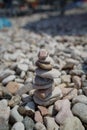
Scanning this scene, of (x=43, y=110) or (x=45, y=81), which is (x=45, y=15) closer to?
(x=45, y=81)

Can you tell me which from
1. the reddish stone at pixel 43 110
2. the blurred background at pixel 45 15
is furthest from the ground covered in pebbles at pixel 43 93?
the blurred background at pixel 45 15

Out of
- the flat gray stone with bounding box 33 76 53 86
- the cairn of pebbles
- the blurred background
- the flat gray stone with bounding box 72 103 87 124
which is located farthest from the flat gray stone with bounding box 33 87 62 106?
the blurred background

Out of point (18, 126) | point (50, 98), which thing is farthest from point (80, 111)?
point (18, 126)

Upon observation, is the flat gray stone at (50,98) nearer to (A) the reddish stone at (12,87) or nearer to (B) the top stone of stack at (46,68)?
(B) the top stone of stack at (46,68)

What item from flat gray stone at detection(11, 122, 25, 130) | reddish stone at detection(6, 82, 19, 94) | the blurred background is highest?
flat gray stone at detection(11, 122, 25, 130)

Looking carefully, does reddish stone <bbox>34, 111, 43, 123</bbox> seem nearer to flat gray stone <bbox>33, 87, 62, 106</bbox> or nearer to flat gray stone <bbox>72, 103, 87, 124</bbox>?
flat gray stone <bbox>33, 87, 62, 106</bbox>

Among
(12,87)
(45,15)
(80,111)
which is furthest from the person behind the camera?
(45,15)

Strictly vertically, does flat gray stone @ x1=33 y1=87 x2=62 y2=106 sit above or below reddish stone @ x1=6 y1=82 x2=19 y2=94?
above

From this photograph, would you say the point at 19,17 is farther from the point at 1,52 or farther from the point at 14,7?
the point at 1,52
